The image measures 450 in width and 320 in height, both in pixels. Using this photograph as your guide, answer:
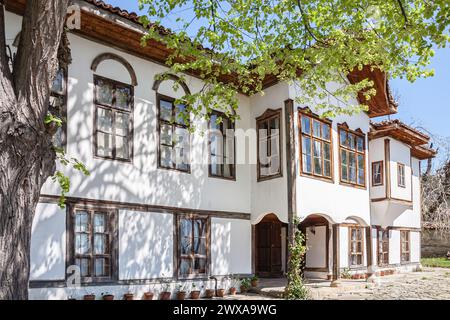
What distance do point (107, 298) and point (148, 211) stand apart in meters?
2.01

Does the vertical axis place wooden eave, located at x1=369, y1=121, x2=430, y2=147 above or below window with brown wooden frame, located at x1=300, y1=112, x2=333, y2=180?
above

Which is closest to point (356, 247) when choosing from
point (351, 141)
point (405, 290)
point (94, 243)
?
point (405, 290)

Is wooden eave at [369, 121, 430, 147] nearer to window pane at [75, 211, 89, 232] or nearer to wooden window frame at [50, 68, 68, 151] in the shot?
window pane at [75, 211, 89, 232]

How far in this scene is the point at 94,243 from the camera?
30.9 ft

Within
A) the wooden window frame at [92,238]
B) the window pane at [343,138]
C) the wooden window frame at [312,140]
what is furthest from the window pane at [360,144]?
the wooden window frame at [92,238]

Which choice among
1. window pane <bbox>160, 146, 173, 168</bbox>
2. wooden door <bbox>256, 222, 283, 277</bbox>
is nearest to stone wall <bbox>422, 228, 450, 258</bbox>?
wooden door <bbox>256, 222, 283, 277</bbox>

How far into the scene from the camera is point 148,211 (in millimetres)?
10391

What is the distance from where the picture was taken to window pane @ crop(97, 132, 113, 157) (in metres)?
9.71

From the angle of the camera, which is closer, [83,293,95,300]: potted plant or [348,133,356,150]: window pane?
[83,293,95,300]: potted plant

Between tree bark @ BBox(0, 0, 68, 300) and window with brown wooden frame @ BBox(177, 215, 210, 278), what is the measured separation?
6039 millimetres

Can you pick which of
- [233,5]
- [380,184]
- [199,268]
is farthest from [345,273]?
[233,5]

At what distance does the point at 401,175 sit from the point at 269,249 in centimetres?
587

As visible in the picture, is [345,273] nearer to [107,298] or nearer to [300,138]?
[300,138]

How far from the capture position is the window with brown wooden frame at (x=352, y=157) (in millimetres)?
13805
